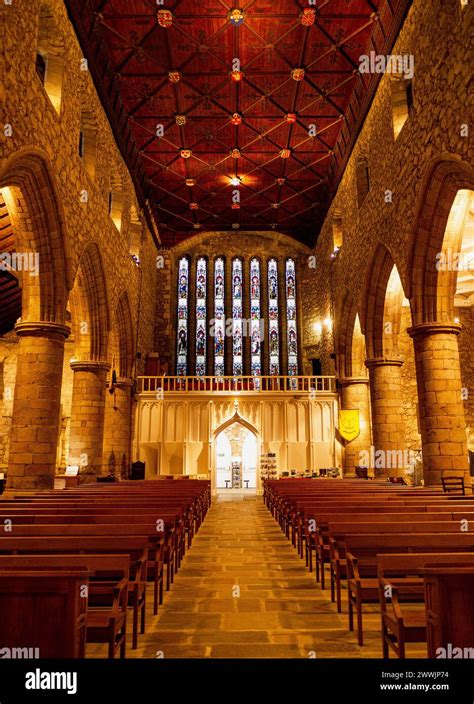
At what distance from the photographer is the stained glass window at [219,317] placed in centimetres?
2108

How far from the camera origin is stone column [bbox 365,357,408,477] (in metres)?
11.7

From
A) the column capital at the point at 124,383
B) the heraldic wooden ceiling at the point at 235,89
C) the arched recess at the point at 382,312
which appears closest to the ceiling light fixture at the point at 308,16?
the heraldic wooden ceiling at the point at 235,89

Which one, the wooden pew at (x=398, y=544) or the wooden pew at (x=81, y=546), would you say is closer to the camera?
the wooden pew at (x=81, y=546)

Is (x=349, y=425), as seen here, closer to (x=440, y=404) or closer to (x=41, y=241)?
(x=440, y=404)

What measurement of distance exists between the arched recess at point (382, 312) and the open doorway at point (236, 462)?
8.07 meters

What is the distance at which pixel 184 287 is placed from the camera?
21953 mm

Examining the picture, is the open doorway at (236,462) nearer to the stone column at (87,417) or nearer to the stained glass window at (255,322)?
the stained glass window at (255,322)

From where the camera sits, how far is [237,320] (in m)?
21.6

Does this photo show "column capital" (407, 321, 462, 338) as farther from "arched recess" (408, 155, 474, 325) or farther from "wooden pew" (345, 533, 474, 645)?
"wooden pew" (345, 533, 474, 645)

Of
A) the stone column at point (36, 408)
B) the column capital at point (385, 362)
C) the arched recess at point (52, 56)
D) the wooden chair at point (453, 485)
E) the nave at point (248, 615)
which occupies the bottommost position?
the nave at point (248, 615)

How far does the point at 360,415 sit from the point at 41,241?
10.5 meters

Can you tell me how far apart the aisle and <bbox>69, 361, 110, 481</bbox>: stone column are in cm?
600
